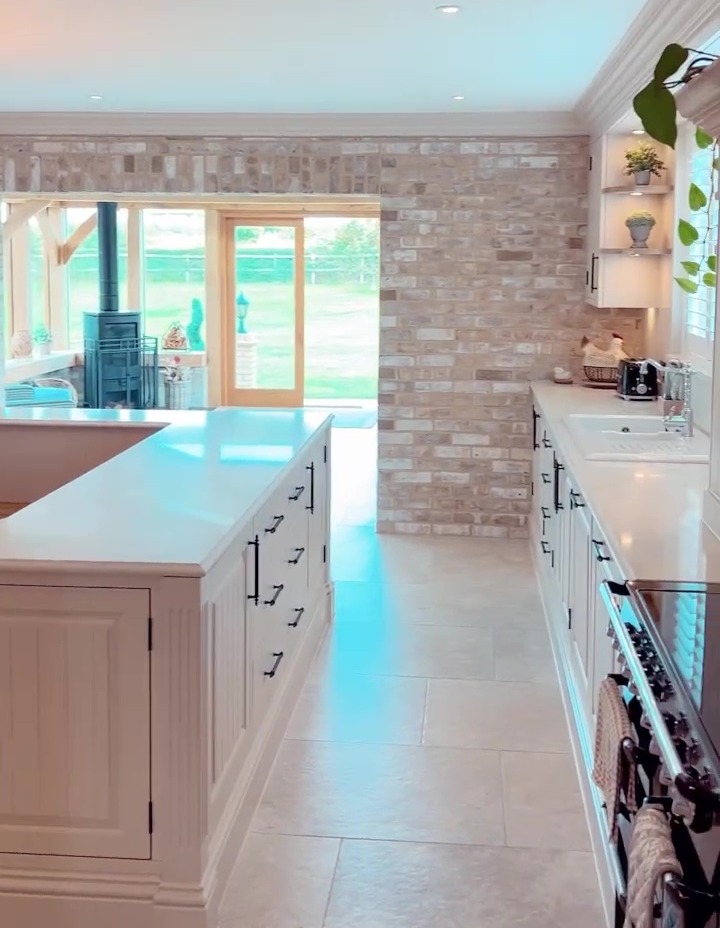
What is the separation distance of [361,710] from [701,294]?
2.48 metres

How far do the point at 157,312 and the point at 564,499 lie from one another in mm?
8767

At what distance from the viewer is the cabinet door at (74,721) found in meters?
2.39

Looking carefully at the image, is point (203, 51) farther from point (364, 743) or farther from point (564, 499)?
point (364, 743)

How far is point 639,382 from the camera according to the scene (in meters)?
5.60

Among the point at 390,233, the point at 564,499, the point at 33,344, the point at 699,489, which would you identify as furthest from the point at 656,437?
the point at 33,344

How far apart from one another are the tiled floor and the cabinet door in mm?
440

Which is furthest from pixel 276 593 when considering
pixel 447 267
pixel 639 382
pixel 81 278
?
pixel 81 278

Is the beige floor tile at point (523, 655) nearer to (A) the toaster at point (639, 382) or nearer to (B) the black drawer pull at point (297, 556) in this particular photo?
(B) the black drawer pull at point (297, 556)

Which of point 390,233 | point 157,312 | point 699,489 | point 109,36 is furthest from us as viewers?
point 157,312

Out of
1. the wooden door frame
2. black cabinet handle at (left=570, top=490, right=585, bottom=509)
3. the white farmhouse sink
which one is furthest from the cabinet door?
the wooden door frame

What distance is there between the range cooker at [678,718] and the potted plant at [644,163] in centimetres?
365

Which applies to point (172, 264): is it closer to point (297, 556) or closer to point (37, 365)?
point (37, 365)

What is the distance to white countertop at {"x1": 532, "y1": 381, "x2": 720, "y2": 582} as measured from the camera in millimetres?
2465

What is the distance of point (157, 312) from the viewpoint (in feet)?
40.3
